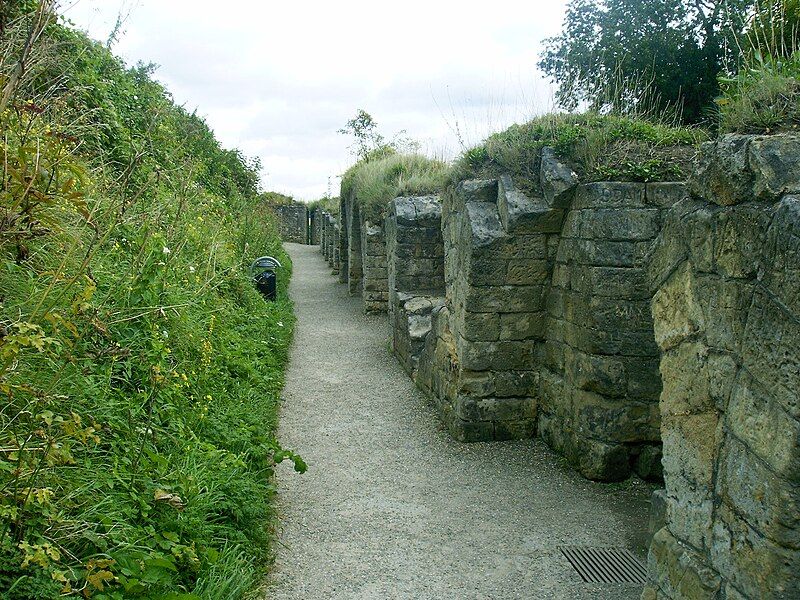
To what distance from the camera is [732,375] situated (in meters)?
2.48

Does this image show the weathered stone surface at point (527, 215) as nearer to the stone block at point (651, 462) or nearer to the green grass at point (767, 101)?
the stone block at point (651, 462)

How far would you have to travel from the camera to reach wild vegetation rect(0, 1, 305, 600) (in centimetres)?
261

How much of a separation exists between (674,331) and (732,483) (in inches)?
27.3

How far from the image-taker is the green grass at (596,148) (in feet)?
16.7

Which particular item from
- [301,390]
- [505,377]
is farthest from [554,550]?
[301,390]

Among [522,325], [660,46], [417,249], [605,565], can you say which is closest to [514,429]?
[522,325]

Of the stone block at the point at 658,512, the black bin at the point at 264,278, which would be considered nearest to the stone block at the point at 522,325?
the stone block at the point at 658,512

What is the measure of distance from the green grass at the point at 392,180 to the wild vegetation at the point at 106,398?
5.37m

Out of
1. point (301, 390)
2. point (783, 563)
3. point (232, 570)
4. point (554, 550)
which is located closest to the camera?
point (783, 563)

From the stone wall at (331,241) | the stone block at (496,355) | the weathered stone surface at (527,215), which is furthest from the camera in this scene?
the stone wall at (331,241)

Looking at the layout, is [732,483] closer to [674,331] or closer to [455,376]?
[674,331]

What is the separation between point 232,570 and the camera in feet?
11.4

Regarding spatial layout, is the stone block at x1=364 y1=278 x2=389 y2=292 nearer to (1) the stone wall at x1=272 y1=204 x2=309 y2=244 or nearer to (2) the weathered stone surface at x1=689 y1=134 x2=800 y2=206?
(2) the weathered stone surface at x1=689 y1=134 x2=800 y2=206

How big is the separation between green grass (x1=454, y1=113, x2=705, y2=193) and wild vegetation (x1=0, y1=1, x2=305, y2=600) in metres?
2.87
